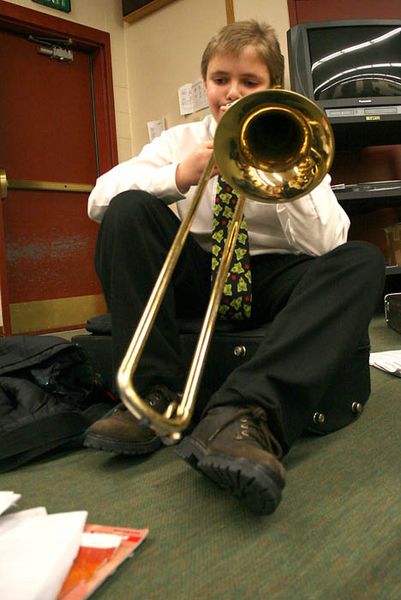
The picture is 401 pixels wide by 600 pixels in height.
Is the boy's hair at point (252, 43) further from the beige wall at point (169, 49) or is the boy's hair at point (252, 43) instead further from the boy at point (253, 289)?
the beige wall at point (169, 49)

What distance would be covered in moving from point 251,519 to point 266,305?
0.50 meters

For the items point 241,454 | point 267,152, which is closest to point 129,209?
point 267,152

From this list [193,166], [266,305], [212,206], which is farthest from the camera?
[212,206]

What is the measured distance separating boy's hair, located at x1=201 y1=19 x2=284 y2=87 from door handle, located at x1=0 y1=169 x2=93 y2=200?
186cm

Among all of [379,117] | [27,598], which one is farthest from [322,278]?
[379,117]

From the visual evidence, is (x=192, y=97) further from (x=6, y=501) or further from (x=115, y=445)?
(x=6, y=501)

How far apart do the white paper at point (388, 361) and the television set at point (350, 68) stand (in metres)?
1.18

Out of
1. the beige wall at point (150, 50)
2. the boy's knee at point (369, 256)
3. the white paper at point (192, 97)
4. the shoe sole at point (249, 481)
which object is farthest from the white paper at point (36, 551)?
the beige wall at point (150, 50)

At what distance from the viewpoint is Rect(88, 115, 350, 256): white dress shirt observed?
1076 millimetres

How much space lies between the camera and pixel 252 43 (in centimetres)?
117

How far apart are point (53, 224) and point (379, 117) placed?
6.24 ft

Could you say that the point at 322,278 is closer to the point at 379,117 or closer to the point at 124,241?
the point at 124,241

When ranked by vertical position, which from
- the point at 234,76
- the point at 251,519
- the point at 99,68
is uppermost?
the point at 99,68

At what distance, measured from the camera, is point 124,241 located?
103 cm
